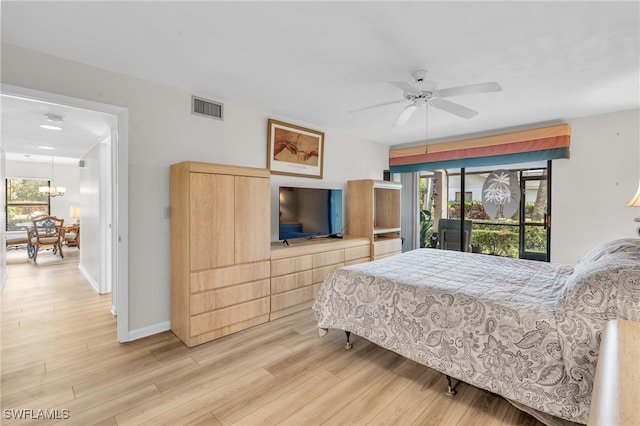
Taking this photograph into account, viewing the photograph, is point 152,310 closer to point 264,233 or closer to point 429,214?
point 264,233

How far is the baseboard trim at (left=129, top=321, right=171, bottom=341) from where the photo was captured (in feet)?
8.95

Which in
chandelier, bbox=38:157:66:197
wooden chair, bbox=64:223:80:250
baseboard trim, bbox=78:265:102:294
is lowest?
baseboard trim, bbox=78:265:102:294

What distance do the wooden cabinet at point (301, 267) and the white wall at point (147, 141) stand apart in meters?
1.13

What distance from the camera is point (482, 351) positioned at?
178 cm

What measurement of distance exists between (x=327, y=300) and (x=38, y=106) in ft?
12.1

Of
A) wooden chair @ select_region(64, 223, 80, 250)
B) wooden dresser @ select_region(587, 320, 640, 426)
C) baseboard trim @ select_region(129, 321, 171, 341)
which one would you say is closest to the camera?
wooden dresser @ select_region(587, 320, 640, 426)

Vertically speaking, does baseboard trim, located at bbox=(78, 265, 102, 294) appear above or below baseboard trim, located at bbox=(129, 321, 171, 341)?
above

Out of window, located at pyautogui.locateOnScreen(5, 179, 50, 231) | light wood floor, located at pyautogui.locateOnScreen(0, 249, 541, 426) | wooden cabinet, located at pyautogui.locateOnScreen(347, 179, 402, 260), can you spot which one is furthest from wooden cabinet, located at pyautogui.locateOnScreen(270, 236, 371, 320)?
window, located at pyautogui.locateOnScreen(5, 179, 50, 231)

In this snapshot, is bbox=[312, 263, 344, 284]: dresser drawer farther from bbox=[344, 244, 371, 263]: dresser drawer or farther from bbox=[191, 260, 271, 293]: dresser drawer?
bbox=[191, 260, 271, 293]: dresser drawer

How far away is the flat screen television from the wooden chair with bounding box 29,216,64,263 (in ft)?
19.8

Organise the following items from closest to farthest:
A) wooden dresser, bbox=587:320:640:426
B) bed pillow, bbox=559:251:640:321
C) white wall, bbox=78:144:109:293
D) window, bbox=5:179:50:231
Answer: wooden dresser, bbox=587:320:640:426 < bed pillow, bbox=559:251:640:321 < white wall, bbox=78:144:109:293 < window, bbox=5:179:50:231

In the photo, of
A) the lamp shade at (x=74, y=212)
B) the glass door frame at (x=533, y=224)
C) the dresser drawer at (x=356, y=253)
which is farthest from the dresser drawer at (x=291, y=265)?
the lamp shade at (x=74, y=212)

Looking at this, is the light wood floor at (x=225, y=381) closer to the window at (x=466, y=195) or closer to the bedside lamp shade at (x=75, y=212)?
the window at (x=466, y=195)

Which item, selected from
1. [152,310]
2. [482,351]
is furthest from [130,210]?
[482,351]
